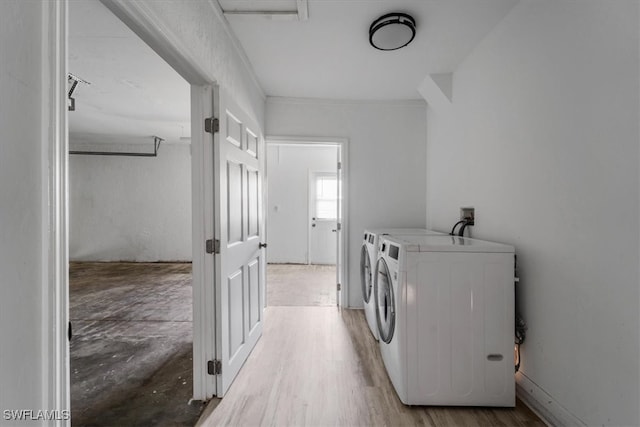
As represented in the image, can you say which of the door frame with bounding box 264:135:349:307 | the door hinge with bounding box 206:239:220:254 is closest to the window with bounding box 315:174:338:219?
the door frame with bounding box 264:135:349:307

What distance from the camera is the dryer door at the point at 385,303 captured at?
5.57 feet

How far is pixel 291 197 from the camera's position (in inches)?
210

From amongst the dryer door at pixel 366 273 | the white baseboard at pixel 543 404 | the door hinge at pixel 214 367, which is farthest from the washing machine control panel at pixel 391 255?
the door hinge at pixel 214 367

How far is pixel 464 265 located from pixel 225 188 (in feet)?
4.75

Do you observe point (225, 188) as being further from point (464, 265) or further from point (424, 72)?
point (424, 72)

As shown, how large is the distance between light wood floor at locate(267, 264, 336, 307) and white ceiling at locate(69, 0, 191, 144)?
2.56m

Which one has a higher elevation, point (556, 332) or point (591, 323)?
point (591, 323)

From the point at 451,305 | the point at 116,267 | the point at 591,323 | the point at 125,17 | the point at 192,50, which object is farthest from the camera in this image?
the point at 116,267

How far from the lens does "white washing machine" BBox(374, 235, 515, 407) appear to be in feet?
5.14

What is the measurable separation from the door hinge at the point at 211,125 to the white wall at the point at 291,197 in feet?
12.2

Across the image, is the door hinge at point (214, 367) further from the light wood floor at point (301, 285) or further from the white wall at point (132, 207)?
the white wall at point (132, 207)

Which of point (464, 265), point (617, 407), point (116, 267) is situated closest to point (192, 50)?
point (464, 265)
